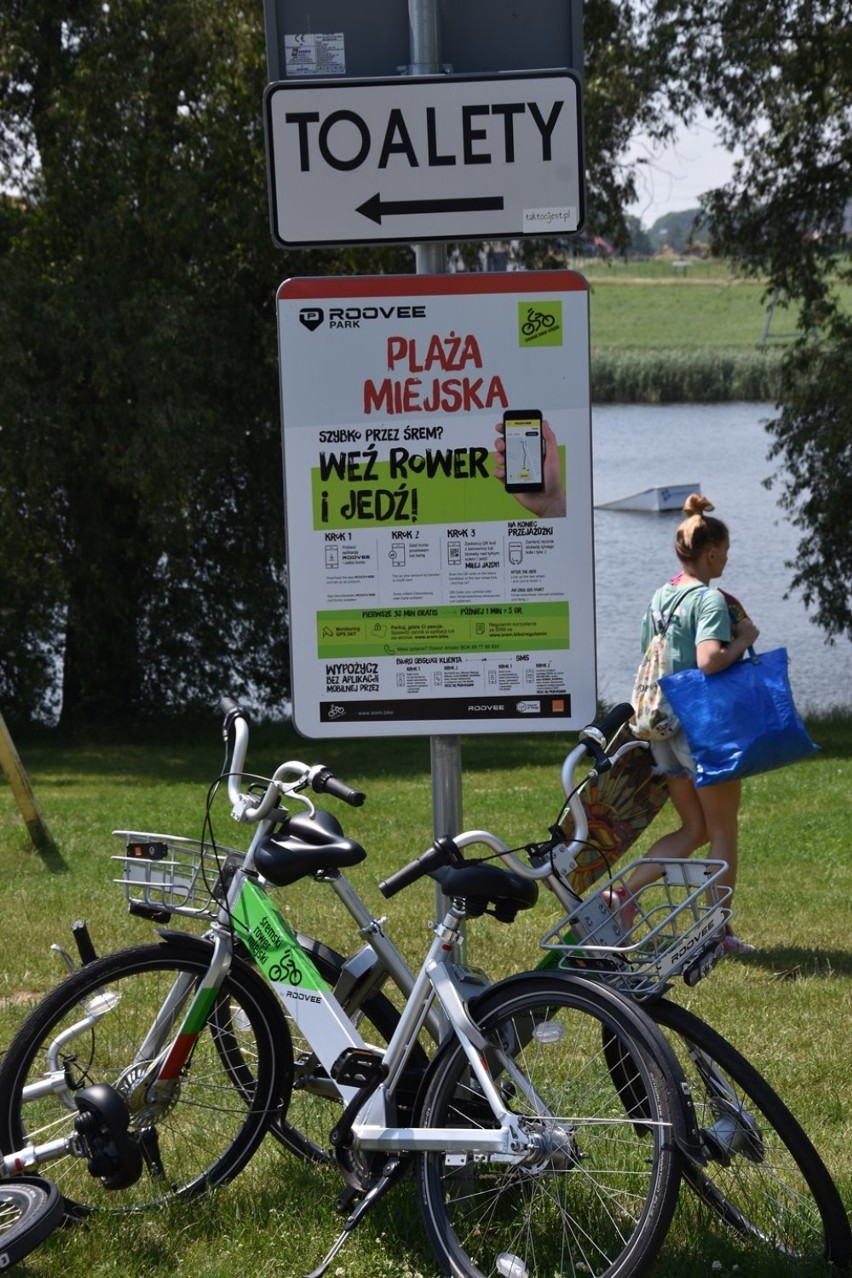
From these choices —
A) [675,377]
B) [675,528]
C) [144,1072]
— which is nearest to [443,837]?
[144,1072]

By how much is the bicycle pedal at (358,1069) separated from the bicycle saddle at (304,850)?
0.39 meters

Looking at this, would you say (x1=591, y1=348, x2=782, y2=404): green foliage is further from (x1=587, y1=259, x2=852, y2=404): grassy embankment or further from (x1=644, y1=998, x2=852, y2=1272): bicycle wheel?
(x1=644, y1=998, x2=852, y2=1272): bicycle wheel

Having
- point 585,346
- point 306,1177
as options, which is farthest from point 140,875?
point 585,346

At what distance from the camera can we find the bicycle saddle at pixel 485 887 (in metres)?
3.40

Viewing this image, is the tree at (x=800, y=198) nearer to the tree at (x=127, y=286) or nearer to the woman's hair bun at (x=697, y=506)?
the tree at (x=127, y=286)

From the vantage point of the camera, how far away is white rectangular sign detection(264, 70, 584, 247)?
3.89 metres

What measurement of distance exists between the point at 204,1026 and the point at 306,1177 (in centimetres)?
50

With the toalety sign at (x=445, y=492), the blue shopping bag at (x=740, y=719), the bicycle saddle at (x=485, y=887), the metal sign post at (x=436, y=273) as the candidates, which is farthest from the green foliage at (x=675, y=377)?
the bicycle saddle at (x=485, y=887)

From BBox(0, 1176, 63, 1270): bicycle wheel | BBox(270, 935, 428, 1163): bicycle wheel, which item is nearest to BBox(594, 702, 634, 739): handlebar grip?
BBox(270, 935, 428, 1163): bicycle wheel

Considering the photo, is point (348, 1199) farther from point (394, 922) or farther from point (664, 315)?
point (664, 315)

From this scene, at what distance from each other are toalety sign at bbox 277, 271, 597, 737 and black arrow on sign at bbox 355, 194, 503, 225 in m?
0.16

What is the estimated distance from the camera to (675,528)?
1736 centimetres

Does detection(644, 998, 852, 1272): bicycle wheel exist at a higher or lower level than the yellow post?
higher

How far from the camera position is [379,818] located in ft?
37.6
